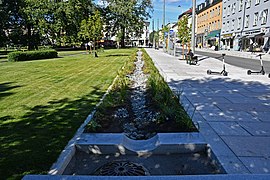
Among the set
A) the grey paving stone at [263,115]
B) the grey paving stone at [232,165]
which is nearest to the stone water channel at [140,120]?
the grey paving stone at [232,165]

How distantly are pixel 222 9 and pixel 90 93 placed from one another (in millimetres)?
50969

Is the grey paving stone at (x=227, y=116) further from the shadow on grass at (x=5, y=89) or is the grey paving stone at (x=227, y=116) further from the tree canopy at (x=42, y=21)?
the tree canopy at (x=42, y=21)

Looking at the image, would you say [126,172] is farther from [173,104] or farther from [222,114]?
[222,114]

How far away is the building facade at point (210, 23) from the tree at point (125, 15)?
15.6 metres

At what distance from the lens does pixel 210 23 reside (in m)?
60.5

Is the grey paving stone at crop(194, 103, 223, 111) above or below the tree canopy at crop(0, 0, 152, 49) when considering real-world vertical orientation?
below

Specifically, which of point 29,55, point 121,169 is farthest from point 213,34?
point 121,169

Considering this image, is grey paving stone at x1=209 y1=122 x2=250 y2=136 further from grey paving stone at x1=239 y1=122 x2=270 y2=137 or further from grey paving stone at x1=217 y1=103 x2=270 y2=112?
grey paving stone at x1=217 y1=103 x2=270 y2=112

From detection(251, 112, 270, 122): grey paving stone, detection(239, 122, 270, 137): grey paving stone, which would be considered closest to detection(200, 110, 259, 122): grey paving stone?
detection(251, 112, 270, 122): grey paving stone

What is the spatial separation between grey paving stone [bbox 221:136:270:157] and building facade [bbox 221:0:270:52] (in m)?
33.2

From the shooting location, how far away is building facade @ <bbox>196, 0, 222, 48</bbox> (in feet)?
176

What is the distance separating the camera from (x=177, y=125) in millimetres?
4562

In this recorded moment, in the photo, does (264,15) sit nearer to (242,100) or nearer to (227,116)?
(242,100)

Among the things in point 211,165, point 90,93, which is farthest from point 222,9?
point 211,165
